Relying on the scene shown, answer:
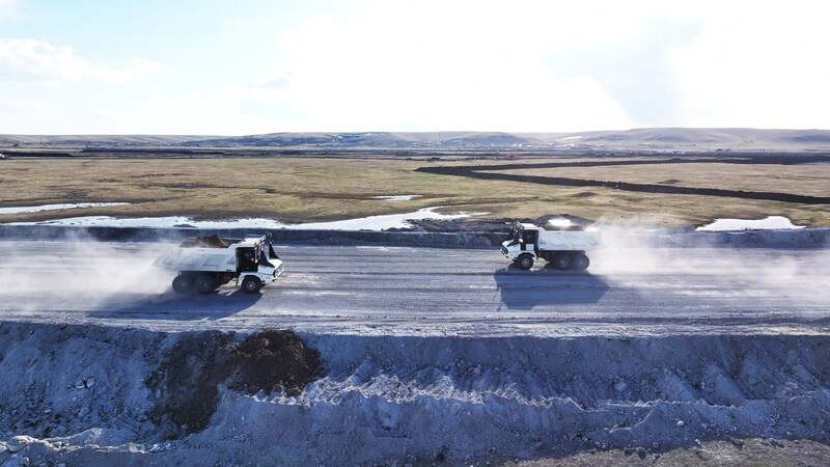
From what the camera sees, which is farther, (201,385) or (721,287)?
(721,287)

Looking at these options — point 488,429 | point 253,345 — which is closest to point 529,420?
point 488,429

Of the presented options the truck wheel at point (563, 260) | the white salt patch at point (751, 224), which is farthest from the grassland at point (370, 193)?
the truck wheel at point (563, 260)

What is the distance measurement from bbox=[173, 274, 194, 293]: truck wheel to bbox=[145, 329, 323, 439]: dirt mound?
17.2 ft

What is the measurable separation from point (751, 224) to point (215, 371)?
36.3 m

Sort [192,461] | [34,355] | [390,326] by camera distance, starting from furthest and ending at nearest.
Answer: [390,326], [34,355], [192,461]

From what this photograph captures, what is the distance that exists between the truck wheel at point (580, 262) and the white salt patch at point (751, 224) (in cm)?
1529

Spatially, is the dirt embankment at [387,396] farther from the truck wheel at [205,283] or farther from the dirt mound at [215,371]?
the truck wheel at [205,283]

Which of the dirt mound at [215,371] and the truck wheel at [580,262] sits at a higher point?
the truck wheel at [580,262]

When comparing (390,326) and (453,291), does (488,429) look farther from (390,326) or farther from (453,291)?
(453,291)

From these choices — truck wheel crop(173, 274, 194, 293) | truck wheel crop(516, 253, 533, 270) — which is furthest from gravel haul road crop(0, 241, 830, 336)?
truck wheel crop(516, 253, 533, 270)

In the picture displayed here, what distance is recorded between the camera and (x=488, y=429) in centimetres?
1439

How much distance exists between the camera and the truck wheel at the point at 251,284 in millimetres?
22469

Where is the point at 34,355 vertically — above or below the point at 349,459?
above

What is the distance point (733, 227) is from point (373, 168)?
190 ft
